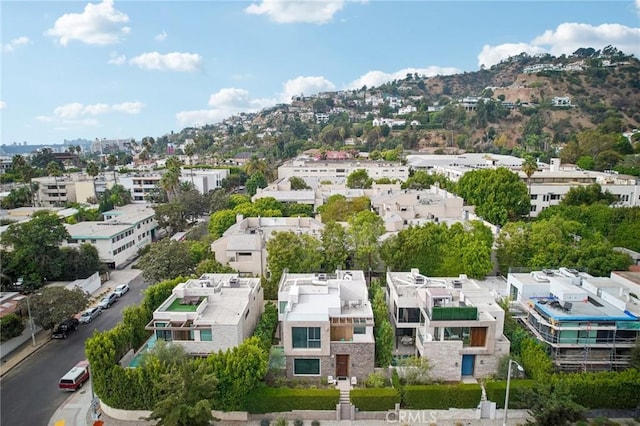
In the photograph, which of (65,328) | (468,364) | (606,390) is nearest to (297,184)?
(65,328)

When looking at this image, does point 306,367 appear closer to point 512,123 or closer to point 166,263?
point 166,263

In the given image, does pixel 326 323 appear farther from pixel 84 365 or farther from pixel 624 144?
pixel 624 144

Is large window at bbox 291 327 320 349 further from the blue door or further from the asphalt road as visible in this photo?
the asphalt road

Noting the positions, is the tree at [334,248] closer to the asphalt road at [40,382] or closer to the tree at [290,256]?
the tree at [290,256]

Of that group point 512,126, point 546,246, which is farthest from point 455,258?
point 512,126

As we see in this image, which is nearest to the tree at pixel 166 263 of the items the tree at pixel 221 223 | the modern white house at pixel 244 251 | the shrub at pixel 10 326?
the modern white house at pixel 244 251
